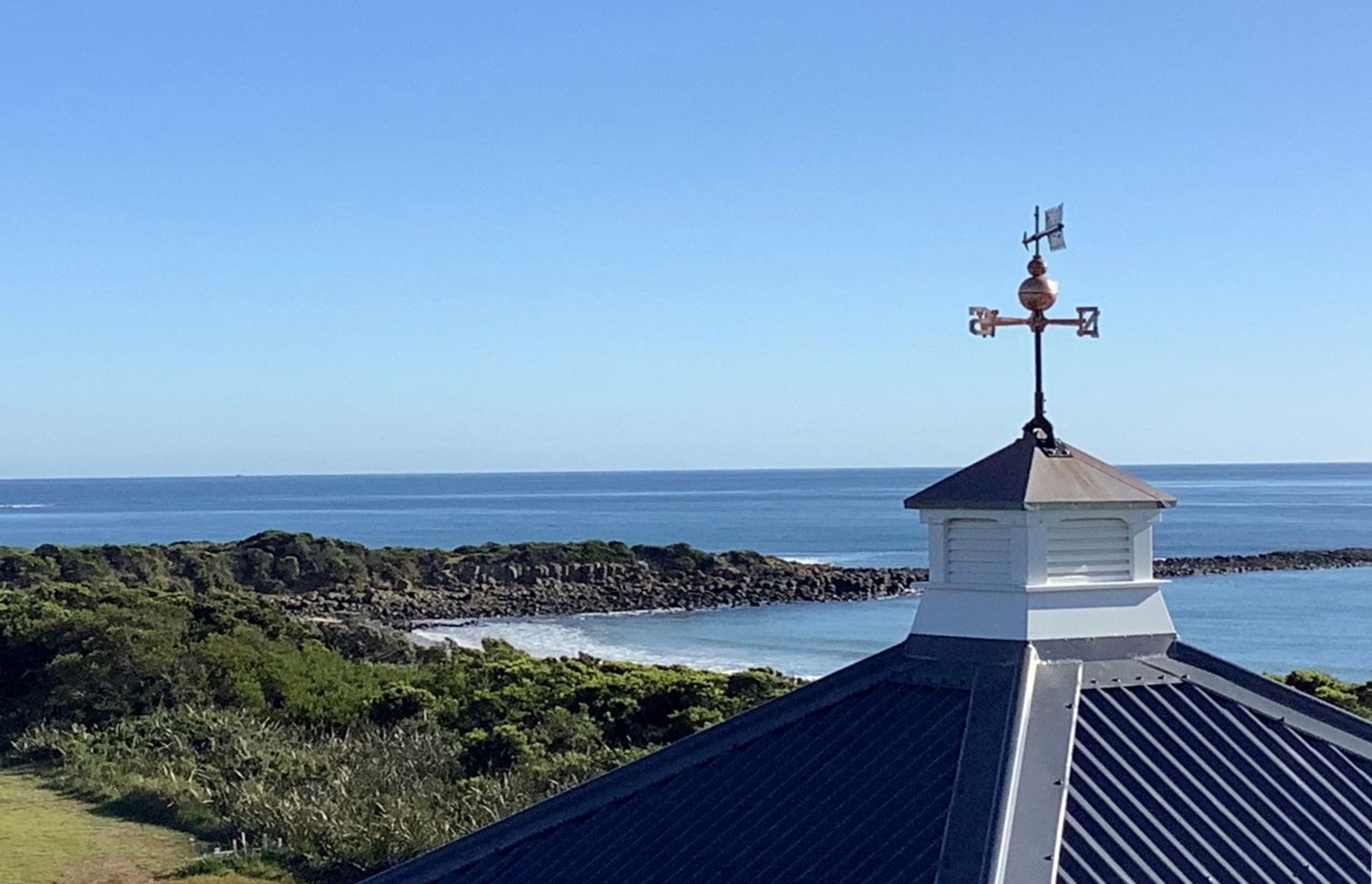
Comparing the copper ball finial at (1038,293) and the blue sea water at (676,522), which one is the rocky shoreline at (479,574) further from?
the copper ball finial at (1038,293)

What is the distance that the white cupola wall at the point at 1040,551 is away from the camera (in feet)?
17.1

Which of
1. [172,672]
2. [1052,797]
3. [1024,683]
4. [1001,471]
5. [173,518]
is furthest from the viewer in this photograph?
[173,518]

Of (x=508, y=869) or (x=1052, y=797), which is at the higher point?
(x=1052, y=797)

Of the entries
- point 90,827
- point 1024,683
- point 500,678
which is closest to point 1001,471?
point 1024,683

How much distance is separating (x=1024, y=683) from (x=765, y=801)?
3.18ft

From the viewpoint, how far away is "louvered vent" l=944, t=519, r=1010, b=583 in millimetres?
5273

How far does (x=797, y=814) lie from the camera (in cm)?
502

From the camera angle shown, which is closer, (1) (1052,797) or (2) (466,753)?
(1) (1052,797)

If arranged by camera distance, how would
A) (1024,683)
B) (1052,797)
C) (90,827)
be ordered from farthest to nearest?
(90,827) → (1024,683) → (1052,797)

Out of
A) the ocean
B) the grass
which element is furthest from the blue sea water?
the grass

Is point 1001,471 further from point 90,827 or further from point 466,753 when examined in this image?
point 90,827

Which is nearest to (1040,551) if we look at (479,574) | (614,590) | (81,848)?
(81,848)

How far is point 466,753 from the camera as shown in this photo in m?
17.5

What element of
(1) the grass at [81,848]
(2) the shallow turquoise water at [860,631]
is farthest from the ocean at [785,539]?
(1) the grass at [81,848]
